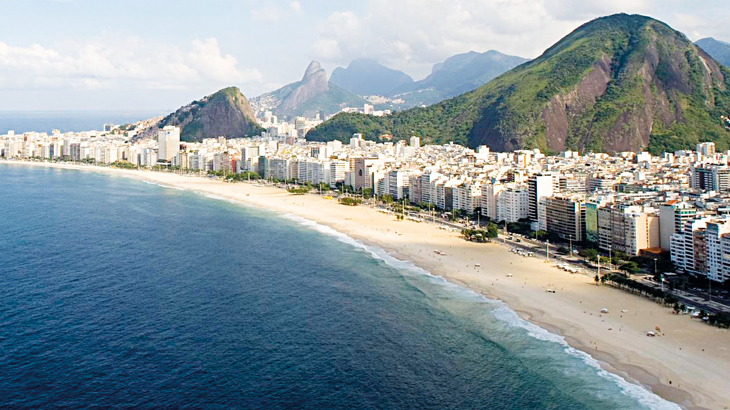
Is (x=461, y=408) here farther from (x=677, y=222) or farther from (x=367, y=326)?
(x=677, y=222)

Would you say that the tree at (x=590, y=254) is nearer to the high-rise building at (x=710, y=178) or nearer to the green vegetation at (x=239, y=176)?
the high-rise building at (x=710, y=178)

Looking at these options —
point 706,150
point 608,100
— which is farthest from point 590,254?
point 608,100

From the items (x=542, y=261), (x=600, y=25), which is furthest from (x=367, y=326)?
(x=600, y=25)

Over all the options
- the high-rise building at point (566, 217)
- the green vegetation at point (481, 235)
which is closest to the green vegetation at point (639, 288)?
the high-rise building at point (566, 217)

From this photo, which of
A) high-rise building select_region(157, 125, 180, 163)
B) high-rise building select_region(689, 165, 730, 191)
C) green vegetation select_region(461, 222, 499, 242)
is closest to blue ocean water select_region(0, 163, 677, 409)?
green vegetation select_region(461, 222, 499, 242)

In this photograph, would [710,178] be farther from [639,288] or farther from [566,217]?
[639,288]
